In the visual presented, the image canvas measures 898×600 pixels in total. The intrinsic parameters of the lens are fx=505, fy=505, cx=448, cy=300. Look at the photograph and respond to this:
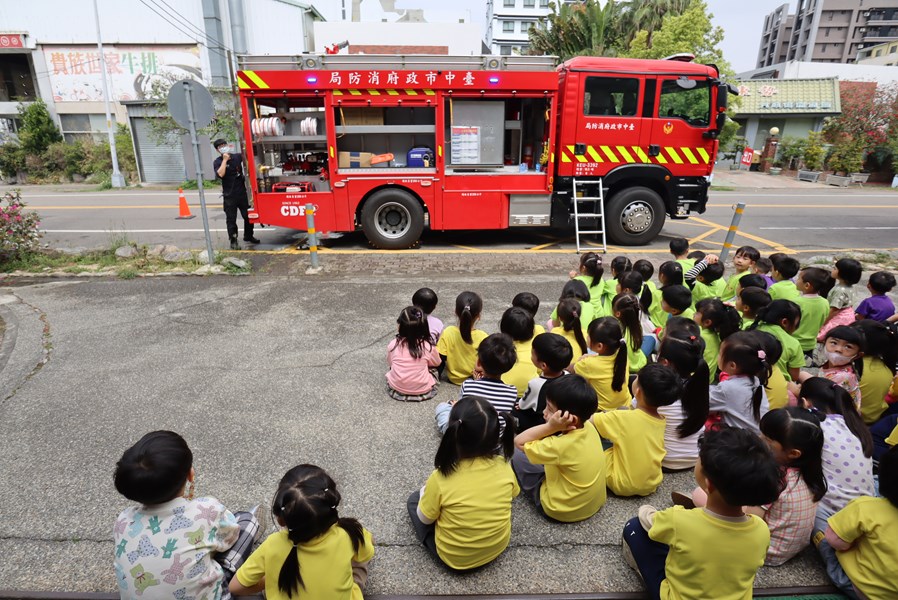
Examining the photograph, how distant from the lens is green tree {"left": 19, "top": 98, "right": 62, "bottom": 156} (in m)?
23.4

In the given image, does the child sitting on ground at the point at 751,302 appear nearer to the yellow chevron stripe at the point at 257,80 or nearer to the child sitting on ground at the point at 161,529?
the child sitting on ground at the point at 161,529

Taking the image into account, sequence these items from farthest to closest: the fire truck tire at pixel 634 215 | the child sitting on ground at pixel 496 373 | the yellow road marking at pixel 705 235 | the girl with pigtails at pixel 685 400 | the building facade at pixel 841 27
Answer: the building facade at pixel 841 27 < the yellow road marking at pixel 705 235 < the fire truck tire at pixel 634 215 < the child sitting on ground at pixel 496 373 < the girl with pigtails at pixel 685 400

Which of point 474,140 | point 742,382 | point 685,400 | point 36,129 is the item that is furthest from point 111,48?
point 742,382

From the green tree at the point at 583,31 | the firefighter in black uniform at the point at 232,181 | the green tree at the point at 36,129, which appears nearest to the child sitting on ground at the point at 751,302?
the firefighter in black uniform at the point at 232,181

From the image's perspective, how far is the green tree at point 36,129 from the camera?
76.6 ft

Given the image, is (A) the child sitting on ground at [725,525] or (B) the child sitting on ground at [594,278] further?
(B) the child sitting on ground at [594,278]

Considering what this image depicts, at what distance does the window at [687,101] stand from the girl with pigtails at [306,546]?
8.64 meters

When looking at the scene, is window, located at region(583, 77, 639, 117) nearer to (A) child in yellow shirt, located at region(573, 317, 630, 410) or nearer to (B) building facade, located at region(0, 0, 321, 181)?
(A) child in yellow shirt, located at region(573, 317, 630, 410)

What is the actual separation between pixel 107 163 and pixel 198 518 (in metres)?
Result: 26.2

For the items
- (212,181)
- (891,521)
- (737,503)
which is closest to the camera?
(737,503)

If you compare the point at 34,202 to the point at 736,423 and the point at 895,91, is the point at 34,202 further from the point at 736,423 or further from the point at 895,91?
the point at 895,91

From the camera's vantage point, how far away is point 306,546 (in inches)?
77.0

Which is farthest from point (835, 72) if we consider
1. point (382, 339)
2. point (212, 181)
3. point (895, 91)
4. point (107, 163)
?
point (107, 163)

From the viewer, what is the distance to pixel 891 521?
2.11 m
